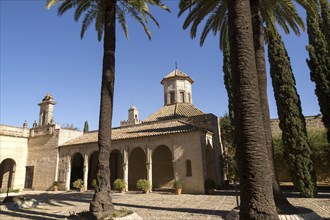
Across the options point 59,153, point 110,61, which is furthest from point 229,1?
point 59,153

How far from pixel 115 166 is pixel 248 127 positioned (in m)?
23.6

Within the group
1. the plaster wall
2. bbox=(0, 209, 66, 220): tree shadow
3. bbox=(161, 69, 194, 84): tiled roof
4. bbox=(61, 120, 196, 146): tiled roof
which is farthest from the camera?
bbox=(161, 69, 194, 84): tiled roof

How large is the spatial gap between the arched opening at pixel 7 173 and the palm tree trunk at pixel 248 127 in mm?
30563

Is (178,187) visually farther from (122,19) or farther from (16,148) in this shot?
(16,148)

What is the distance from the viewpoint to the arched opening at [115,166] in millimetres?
26625

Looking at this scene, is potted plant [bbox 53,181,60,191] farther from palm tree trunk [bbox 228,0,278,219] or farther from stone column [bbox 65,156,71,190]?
palm tree trunk [bbox 228,0,278,219]

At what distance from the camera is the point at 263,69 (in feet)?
32.1

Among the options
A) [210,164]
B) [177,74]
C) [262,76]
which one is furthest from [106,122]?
[177,74]

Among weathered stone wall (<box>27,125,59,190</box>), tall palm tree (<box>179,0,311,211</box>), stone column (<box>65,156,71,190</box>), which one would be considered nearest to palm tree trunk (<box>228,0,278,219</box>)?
tall palm tree (<box>179,0,311,211</box>)

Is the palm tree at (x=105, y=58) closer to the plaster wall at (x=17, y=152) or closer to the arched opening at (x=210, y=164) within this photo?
the arched opening at (x=210, y=164)

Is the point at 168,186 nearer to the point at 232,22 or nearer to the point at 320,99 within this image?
the point at 320,99

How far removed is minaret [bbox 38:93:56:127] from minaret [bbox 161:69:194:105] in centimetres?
1429

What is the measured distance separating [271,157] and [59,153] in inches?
963

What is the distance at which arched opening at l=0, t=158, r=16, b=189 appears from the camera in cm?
2817
